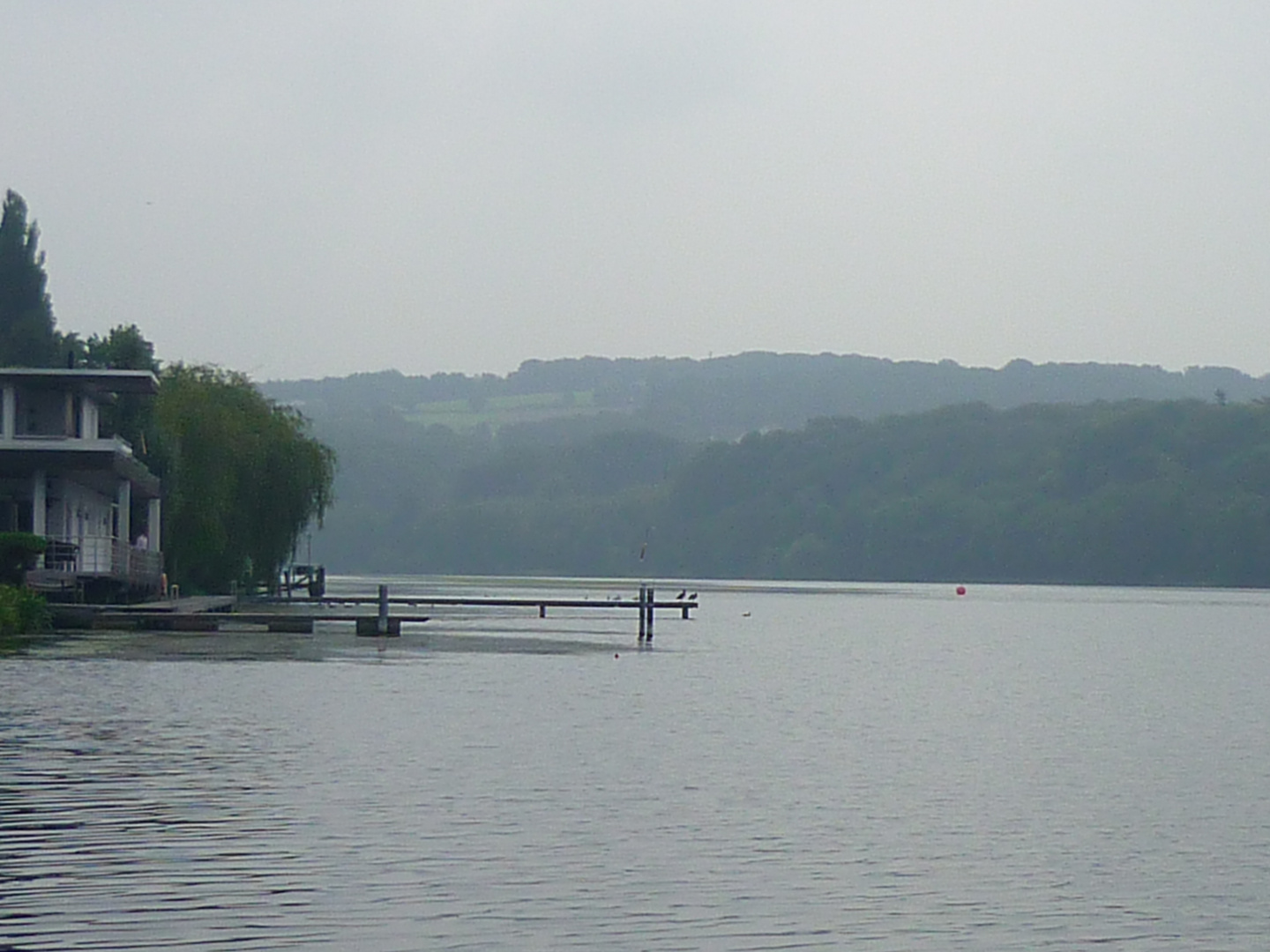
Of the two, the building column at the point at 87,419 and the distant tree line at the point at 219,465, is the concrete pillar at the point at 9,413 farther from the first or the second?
the distant tree line at the point at 219,465

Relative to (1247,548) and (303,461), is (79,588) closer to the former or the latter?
(303,461)

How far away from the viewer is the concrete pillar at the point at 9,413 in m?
54.4

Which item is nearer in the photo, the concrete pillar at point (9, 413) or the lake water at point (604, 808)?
the lake water at point (604, 808)

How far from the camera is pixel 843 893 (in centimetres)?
1627

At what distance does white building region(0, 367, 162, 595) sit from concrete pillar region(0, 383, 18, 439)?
0.02 metres

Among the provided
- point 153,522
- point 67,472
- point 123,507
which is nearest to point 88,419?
point 123,507

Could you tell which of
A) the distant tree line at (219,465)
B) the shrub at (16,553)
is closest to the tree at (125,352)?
the distant tree line at (219,465)

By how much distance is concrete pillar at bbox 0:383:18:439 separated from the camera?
5441cm

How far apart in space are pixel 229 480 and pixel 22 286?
1463 inches

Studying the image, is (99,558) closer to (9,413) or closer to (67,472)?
(67,472)

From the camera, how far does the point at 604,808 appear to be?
67.8 ft

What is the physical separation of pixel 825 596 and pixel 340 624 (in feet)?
227

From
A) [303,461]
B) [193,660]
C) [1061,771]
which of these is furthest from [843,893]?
[303,461]

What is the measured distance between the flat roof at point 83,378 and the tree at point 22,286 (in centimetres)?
4040
